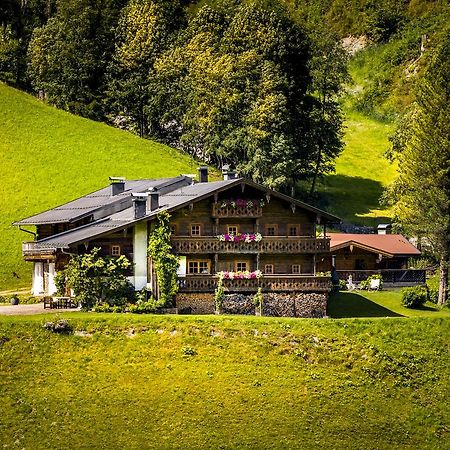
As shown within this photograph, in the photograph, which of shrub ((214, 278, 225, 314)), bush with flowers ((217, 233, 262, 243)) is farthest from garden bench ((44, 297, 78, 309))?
bush with flowers ((217, 233, 262, 243))

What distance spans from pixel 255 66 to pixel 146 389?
173 ft

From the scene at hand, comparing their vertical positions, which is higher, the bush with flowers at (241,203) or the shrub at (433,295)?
the bush with flowers at (241,203)

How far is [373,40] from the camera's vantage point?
14925cm

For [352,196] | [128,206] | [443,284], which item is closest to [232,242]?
[128,206]

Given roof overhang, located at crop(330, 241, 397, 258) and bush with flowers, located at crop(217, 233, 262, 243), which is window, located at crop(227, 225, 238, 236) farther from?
roof overhang, located at crop(330, 241, 397, 258)

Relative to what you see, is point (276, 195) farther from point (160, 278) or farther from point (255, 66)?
point (255, 66)

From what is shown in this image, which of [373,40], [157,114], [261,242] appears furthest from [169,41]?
[261,242]

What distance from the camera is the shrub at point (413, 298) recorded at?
6638 centimetres

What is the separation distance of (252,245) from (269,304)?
3.39m

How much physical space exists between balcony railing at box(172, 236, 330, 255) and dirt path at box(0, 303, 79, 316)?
21.7 feet

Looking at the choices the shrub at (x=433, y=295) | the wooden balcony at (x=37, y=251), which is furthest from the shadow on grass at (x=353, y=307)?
the wooden balcony at (x=37, y=251)

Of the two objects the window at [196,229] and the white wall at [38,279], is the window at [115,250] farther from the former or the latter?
the white wall at [38,279]

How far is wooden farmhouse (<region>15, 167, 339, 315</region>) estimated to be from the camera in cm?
5903

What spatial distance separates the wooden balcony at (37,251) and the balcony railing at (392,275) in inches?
758
